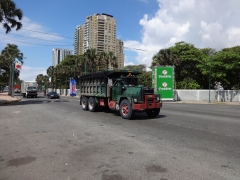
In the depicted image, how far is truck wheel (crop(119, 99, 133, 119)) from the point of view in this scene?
11.7 m

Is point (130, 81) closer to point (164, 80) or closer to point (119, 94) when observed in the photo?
point (119, 94)

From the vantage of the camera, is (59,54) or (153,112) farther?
(59,54)

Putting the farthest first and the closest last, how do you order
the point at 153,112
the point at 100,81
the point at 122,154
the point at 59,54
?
the point at 59,54, the point at 100,81, the point at 153,112, the point at 122,154

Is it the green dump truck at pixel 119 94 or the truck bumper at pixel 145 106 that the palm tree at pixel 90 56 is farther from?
the truck bumper at pixel 145 106

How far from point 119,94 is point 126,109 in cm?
119

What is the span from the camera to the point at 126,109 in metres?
12.1

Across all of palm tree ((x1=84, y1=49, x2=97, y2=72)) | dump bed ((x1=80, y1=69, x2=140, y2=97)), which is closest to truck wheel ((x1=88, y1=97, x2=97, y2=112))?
dump bed ((x1=80, y1=69, x2=140, y2=97))

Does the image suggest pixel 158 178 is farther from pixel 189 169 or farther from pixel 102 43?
pixel 102 43

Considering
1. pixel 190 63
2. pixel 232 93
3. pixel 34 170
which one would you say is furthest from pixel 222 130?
pixel 190 63

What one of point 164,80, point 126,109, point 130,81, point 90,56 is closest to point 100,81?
point 130,81

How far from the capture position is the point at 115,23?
38.6 meters

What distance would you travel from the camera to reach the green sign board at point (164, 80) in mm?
31828

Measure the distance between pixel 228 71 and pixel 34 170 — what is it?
118ft

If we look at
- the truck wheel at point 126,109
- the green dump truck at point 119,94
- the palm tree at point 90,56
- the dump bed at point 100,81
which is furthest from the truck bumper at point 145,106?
the palm tree at point 90,56
